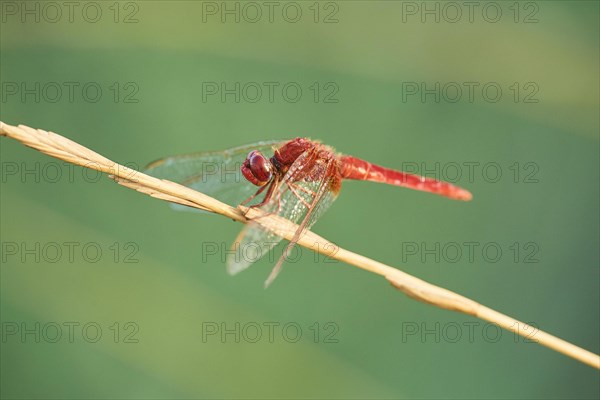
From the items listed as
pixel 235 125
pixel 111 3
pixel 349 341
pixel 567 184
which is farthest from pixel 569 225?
pixel 111 3

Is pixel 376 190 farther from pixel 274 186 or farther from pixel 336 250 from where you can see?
pixel 336 250
